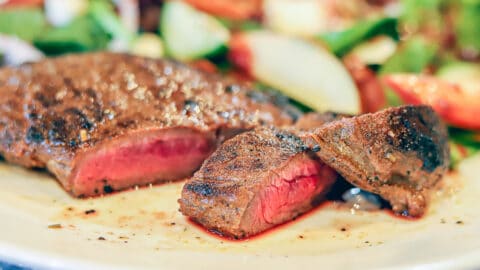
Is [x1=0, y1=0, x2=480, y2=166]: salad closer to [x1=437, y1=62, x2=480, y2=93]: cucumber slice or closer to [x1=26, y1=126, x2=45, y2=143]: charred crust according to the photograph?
[x1=437, y1=62, x2=480, y2=93]: cucumber slice

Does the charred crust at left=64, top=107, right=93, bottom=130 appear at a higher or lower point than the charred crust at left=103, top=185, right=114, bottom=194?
higher

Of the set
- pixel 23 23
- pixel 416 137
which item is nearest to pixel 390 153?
pixel 416 137

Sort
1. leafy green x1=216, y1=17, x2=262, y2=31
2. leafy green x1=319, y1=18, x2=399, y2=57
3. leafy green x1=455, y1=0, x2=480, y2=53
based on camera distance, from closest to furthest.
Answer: leafy green x1=319, y1=18, x2=399, y2=57 < leafy green x1=216, y1=17, x2=262, y2=31 < leafy green x1=455, y1=0, x2=480, y2=53

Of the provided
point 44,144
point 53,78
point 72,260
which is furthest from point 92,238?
point 53,78

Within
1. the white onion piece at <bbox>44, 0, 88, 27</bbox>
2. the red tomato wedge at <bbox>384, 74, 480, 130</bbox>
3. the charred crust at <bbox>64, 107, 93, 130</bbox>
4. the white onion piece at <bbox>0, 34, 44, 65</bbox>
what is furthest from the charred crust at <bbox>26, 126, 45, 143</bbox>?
the red tomato wedge at <bbox>384, 74, 480, 130</bbox>

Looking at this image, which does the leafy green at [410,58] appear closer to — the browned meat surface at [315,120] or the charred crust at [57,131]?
the browned meat surface at [315,120]

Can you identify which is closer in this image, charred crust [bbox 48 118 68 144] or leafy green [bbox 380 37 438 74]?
charred crust [bbox 48 118 68 144]

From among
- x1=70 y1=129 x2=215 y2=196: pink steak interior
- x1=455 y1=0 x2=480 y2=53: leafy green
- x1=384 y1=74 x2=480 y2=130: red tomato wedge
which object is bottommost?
x1=70 y1=129 x2=215 y2=196: pink steak interior
